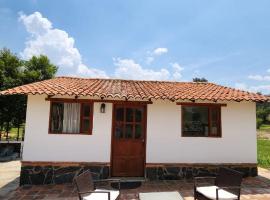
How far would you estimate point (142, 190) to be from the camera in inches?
291

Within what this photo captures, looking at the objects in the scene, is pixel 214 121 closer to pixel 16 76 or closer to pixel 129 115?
pixel 129 115

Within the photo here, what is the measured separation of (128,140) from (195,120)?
275 centimetres

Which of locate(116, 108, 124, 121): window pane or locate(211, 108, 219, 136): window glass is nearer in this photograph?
locate(116, 108, 124, 121): window pane

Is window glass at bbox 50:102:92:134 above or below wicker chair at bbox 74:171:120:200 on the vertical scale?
above

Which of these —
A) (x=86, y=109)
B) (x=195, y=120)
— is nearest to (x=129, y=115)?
(x=86, y=109)

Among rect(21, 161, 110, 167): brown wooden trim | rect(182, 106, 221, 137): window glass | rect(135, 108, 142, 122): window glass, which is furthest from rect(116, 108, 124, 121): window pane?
rect(182, 106, 221, 137): window glass

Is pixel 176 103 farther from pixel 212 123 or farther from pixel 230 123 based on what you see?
pixel 230 123

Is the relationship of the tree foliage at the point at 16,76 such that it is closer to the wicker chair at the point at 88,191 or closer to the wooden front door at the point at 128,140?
the wooden front door at the point at 128,140

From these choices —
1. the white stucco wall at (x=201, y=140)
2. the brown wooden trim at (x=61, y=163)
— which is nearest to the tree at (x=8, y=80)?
the brown wooden trim at (x=61, y=163)

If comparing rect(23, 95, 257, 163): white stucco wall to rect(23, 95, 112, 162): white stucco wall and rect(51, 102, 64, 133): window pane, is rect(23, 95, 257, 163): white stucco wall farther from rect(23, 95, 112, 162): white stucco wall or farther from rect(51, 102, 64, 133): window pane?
rect(51, 102, 64, 133): window pane

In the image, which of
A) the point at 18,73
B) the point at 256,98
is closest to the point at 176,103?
the point at 256,98

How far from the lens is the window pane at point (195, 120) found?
355 inches

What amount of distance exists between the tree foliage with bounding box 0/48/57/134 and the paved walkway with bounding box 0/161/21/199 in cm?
344

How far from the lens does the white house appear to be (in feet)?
27.0
